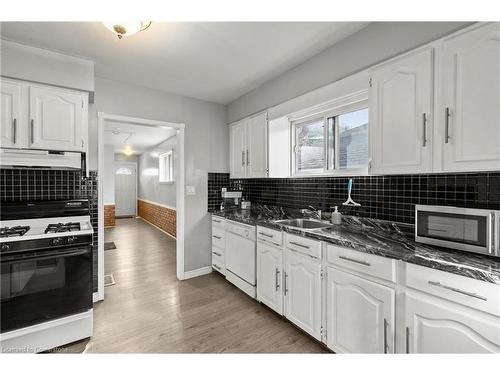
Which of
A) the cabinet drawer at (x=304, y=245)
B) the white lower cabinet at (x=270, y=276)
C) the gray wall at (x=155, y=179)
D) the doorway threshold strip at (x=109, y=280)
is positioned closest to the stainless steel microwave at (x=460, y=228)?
the cabinet drawer at (x=304, y=245)

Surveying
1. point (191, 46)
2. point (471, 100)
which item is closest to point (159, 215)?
point (191, 46)

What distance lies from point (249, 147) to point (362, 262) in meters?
1.99

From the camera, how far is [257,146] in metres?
2.89

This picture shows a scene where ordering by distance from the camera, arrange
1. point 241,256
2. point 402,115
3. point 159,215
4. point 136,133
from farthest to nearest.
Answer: point 159,215, point 136,133, point 241,256, point 402,115

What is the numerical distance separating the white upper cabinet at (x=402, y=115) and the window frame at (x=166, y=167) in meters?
5.00

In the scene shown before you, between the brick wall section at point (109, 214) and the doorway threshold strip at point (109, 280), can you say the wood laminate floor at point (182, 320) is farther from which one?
the brick wall section at point (109, 214)

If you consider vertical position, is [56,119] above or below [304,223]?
above

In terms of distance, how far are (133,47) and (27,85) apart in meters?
0.92

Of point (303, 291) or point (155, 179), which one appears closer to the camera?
point (303, 291)

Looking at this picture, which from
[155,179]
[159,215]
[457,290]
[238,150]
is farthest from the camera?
[155,179]

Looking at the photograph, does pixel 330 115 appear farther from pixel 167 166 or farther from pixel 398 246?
pixel 167 166

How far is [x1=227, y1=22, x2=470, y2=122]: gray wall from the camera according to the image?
1.46m

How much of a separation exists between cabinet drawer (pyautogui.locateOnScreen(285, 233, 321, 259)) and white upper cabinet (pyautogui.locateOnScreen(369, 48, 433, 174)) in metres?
0.70
